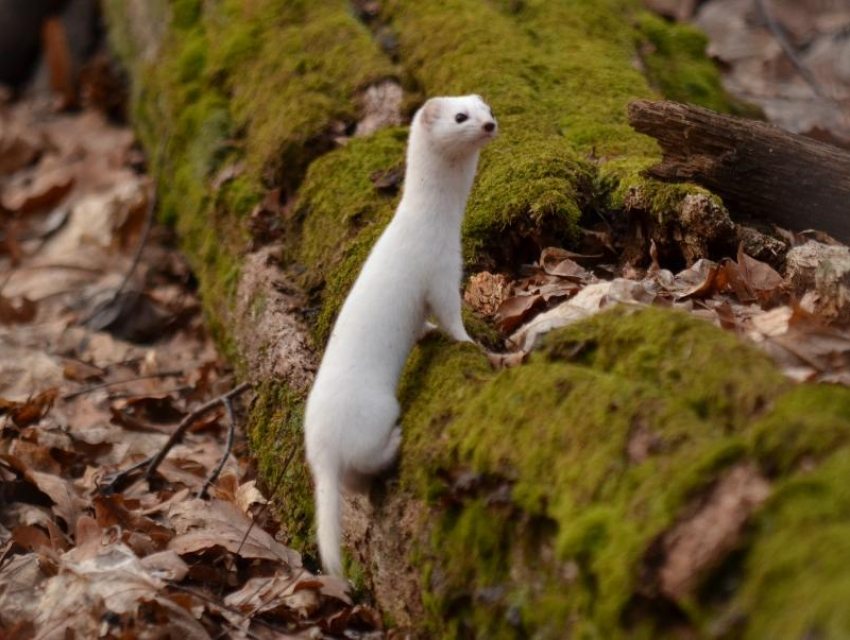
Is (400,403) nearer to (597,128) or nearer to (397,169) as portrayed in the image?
(397,169)

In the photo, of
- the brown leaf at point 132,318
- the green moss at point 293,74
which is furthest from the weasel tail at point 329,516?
the brown leaf at point 132,318

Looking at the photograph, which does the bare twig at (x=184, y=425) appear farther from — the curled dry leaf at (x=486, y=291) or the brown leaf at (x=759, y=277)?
the brown leaf at (x=759, y=277)

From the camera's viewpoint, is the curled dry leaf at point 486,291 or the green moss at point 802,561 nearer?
the green moss at point 802,561

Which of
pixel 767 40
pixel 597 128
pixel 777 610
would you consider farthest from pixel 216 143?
pixel 767 40

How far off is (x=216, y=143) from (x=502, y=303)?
3.43 meters

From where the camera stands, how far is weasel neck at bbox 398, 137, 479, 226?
432cm

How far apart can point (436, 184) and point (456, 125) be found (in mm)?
263

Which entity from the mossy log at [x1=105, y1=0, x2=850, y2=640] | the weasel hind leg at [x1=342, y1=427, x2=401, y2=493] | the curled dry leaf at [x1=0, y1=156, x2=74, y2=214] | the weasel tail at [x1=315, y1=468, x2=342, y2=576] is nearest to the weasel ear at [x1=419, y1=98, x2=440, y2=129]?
the mossy log at [x1=105, y1=0, x2=850, y2=640]

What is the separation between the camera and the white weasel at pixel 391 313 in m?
3.74

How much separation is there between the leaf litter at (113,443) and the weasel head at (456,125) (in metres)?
1.84

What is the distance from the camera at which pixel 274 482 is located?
491 cm

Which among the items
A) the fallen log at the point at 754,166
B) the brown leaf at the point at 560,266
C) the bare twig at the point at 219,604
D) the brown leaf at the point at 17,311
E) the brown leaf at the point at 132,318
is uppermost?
the fallen log at the point at 754,166

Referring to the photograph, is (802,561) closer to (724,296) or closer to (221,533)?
(724,296)

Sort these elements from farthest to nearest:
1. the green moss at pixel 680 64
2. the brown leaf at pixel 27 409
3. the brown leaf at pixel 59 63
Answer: the brown leaf at pixel 59 63 < the green moss at pixel 680 64 < the brown leaf at pixel 27 409
